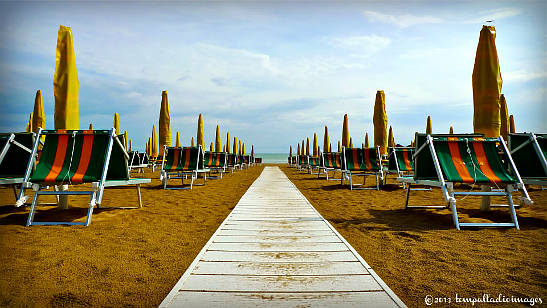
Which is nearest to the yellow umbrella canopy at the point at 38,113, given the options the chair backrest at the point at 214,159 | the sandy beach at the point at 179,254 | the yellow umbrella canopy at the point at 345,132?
the chair backrest at the point at 214,159

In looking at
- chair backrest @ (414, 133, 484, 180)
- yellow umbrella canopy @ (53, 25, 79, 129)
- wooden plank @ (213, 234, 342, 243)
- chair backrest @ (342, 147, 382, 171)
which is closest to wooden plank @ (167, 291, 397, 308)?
wooden plank @ (213, 234, 342, 243)

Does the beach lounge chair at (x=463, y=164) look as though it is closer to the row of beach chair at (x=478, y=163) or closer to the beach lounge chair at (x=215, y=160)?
the row of beach chair at (x=478, y=163)

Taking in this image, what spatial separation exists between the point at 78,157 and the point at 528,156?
21.2 feet

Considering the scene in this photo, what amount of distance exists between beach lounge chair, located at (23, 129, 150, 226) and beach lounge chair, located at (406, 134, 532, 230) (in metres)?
4.15

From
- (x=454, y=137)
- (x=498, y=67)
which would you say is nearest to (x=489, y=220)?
(x=454, y=137)

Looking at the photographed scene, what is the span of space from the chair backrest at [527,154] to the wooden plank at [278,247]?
11.5 feet

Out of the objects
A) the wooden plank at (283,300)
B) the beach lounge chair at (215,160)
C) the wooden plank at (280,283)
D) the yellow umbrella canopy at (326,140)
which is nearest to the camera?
the wooden plank at (283,300)

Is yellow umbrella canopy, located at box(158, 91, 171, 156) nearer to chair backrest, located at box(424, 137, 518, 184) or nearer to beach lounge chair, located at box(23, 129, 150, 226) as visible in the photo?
beach lounge chair, located at box(23, 129, 150, 226)

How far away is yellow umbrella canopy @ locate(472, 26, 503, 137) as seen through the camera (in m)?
4.46

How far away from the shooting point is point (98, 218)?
371 cm

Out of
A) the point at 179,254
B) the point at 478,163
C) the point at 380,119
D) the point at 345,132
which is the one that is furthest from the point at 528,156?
the point at 345,132

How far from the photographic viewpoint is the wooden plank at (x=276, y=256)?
221 cm

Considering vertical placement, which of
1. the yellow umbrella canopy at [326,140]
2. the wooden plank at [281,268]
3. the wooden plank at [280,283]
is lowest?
the wooden plank at [281,268]

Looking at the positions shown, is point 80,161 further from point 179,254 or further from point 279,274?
point 279,274
